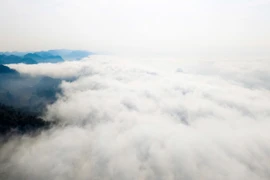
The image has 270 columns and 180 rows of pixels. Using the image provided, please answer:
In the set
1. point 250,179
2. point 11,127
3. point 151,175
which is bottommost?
point 250,179

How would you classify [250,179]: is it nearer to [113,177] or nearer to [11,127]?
[113,177]

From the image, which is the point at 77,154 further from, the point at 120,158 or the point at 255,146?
the point at 255,146

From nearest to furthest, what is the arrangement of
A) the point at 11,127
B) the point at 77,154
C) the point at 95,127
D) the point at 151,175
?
the point at 151,175
the point at 77,154
the point at 11,127
the point at 95,127

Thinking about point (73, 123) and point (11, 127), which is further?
point (73, 123)

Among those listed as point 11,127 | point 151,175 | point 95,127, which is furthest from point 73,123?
point 151,175

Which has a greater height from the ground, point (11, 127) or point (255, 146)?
point (11, 127)

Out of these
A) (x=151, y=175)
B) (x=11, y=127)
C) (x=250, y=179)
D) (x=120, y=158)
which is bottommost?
(x=250, y=179)

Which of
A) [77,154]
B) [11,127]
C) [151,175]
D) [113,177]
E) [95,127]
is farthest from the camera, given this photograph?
[95,127]

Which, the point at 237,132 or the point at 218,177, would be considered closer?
the point at 218,177

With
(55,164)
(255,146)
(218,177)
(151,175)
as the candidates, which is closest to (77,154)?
(55,164)
